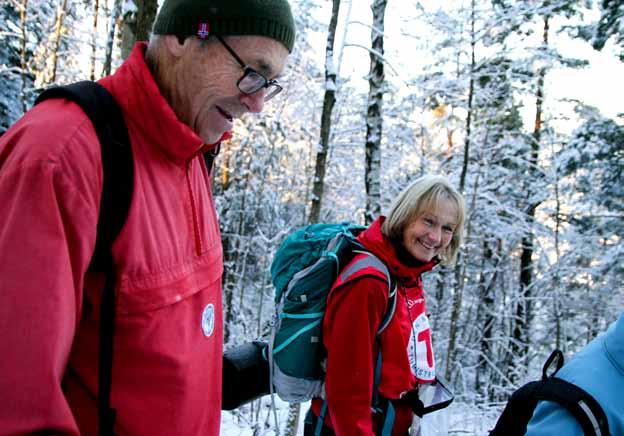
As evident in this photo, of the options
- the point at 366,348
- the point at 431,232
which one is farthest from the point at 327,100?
the point at 366,348

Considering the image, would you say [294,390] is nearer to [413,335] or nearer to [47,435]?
[413,335]

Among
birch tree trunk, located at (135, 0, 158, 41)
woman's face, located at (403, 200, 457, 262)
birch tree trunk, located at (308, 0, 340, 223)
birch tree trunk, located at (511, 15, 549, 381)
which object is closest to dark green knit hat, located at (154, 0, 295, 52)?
woman's face, located at (403, 200, 457, 262)

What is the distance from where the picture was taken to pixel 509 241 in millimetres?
16016

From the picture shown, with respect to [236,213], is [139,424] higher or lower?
higher

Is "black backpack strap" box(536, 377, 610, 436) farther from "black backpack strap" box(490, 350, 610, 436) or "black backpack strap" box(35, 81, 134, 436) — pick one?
"black backpack strap" box(35, 81, 134, 436)

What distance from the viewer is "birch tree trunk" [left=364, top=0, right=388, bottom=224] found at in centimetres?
764

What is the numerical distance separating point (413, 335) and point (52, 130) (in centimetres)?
211

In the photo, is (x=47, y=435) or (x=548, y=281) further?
(x=548, y=281)

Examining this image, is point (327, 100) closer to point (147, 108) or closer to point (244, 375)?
point (244, 375)

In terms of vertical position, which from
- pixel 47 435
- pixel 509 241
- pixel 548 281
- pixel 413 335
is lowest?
pixel 548 281

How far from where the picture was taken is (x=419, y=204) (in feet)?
8.99

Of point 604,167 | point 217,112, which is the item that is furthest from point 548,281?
point 217,112

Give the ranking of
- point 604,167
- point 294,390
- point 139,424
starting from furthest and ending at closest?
1. point 604,167
2. point 294,390
3. point 139,424

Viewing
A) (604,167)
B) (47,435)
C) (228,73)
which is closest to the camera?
(47,435)
